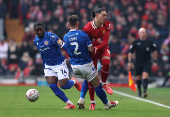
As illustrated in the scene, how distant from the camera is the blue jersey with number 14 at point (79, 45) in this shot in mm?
7582

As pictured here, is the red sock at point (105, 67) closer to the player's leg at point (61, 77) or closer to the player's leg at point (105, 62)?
the player's leg at point (105, 62)

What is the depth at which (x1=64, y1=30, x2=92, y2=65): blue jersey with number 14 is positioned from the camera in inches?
299

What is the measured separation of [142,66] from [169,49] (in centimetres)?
714

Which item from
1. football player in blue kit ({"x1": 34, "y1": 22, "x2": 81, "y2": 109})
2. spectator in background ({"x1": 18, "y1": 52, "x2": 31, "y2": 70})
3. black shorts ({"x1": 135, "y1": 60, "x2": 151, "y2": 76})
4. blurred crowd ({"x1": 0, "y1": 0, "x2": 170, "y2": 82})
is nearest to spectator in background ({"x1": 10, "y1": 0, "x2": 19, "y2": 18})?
blurred crowd ({"x1": 0, "y1": 0, "x2": 170, "y2": 82})

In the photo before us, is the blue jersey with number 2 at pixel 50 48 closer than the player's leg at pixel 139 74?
Yes

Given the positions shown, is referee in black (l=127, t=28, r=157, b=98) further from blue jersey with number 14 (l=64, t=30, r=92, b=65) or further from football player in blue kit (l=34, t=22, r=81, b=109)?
blue jersey with number 14 (l=64, t=30, r=92, b=65)

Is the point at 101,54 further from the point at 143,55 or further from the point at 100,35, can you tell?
the point at 143,55

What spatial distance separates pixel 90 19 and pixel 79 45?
1347 cm

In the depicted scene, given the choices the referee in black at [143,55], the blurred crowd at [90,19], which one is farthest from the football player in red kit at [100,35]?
the blurred crowd at [90,19]

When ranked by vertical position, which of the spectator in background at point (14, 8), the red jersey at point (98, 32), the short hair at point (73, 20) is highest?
the spectator in background at point (14, 8)

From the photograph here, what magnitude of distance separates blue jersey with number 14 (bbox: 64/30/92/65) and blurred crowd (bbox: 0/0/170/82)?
11.0 m

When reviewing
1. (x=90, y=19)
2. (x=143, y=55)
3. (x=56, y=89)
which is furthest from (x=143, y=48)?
(x=90, y=19)

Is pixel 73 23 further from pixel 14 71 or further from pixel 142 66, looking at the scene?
pixel 14 71

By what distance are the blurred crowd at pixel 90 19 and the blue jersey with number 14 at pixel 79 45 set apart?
11.0 m
